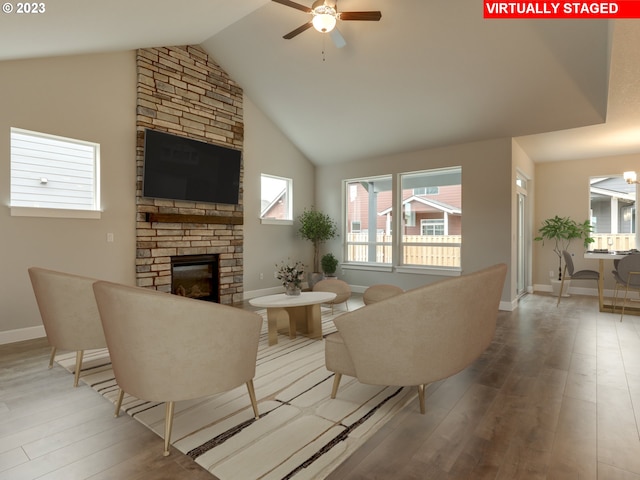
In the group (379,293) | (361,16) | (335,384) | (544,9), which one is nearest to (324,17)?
(361,16)

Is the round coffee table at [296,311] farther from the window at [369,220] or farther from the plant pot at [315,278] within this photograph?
the window at [369,220]

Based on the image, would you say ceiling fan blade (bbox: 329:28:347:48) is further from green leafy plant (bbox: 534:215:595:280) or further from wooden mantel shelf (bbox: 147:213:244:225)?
green leafy plant (bbox: 534:215:595:280)

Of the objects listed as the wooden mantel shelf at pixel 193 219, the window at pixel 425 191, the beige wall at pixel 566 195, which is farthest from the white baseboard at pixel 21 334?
the beige wall at pixel 566 195

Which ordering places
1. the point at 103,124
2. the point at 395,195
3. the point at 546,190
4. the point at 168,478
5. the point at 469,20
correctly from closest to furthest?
1. the point at 168,478
2. the point at 469,20
3. the point at 103,124
4. the point at 395,195
5. the point at 546,190

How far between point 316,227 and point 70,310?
460 cm

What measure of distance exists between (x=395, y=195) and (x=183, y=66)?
4.02 meters

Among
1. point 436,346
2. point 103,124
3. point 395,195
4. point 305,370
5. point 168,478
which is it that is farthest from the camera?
point 395,195

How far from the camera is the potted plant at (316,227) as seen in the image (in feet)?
22.5

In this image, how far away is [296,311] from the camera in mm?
4008

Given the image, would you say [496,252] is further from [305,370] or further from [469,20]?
[305,370]

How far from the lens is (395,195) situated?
6.60 meters

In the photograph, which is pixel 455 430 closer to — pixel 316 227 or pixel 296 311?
pixel 296 311

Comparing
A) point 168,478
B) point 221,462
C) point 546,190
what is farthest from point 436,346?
point 546,190

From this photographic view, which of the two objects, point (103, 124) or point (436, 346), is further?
point (103, 124)
